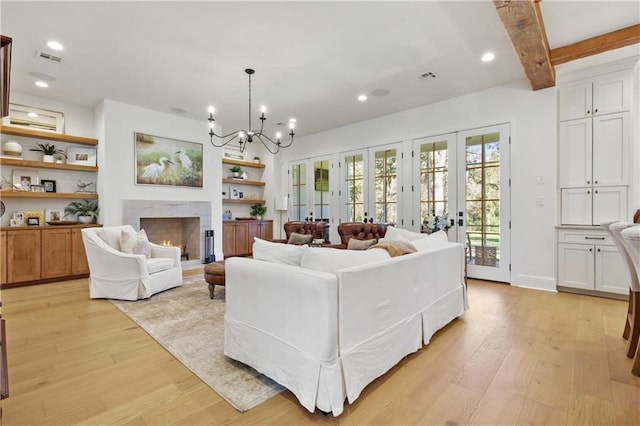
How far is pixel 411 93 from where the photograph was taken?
4.75 meters

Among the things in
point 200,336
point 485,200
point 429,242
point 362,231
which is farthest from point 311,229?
point 200,336

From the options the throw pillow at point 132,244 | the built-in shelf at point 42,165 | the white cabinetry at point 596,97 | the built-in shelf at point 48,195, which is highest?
the white cabinetry at point 596,97

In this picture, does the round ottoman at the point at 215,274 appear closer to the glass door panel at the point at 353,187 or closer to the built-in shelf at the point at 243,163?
the glass door panel at the point at 353,187

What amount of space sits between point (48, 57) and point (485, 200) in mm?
6166

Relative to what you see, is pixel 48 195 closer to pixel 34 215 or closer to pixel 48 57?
pixel 34 215

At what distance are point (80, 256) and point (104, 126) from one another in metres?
2.17

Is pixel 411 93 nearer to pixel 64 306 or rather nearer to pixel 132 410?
pixel 132 410

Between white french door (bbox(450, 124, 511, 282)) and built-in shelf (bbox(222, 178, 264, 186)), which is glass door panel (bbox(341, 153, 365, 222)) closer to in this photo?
white french door (bbox(450, 124, 511, 282))

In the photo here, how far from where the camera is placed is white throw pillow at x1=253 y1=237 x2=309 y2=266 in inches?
80.4

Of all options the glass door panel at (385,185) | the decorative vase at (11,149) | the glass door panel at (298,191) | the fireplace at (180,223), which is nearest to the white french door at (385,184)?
the glass door panel at (385,185)

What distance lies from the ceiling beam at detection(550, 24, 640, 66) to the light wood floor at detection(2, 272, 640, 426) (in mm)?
2879

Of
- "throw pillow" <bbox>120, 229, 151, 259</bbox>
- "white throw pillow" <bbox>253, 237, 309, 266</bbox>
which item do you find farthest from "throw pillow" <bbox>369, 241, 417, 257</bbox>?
"throw pillow" <bbox>120, 229, 151, 259</bbox>

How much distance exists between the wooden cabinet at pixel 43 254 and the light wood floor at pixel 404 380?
6.02 ft

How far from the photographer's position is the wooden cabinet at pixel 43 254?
4.31 meters
